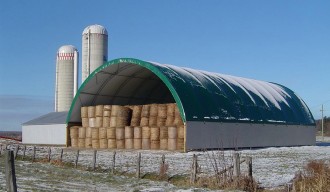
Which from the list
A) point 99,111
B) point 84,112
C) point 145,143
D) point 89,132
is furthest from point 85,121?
point 145,143

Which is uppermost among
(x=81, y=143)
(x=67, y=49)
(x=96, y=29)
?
(x=96, y=29)

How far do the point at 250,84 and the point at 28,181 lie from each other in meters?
35.4

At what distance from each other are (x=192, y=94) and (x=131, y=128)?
612 centimetres

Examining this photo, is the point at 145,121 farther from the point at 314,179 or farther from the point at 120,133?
the point at 314,179

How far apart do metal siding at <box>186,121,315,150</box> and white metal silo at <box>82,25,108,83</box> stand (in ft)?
71.1

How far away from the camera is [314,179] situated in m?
16.0

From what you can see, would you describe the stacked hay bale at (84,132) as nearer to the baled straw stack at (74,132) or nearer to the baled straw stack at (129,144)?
the baled straw stack at (74,132)

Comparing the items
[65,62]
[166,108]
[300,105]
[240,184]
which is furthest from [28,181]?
[65,62]

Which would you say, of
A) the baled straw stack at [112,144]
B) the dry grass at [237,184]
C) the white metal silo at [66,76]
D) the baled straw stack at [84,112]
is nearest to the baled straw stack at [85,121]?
the baled straw stack at [84,112]

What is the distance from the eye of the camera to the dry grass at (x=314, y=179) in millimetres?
14906

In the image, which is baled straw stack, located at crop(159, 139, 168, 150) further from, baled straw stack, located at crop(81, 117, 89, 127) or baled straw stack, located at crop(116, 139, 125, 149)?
baled straw stack, located at crop(81, 117, 89, 127)

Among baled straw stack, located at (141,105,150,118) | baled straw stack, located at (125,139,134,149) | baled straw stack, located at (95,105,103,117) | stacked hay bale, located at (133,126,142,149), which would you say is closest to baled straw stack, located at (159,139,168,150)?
stacked hay bale, located at (133,126,142,149)

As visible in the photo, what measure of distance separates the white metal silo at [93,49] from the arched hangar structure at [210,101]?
30.1 feet

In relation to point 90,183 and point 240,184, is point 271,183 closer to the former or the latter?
point 240,184
